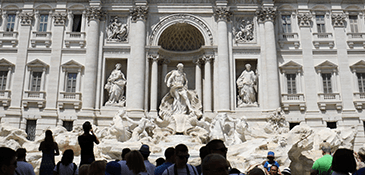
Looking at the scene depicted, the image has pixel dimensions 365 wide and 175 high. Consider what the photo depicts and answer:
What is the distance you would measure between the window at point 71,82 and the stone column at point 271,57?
603 inches

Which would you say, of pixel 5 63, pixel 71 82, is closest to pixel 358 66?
pixel 71 82

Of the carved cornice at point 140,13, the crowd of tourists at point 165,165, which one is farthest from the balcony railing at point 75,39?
the crowd of tourists at point 165,165

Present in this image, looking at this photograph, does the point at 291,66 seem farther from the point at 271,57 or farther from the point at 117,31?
the point at 117,31

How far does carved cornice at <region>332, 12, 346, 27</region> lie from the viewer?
2314cm

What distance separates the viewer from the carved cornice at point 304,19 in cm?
2312

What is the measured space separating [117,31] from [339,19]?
1832 cm

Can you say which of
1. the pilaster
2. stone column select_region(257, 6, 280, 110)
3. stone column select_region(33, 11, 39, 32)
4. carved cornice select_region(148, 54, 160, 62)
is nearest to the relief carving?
stone column select_region(257, 6, 280, 110)

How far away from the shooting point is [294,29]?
23.2 meters

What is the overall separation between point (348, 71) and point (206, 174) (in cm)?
2330

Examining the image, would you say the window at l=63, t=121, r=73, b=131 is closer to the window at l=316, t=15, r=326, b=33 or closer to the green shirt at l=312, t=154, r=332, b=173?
the green shirt at l=312, t=154, r=332, b=173

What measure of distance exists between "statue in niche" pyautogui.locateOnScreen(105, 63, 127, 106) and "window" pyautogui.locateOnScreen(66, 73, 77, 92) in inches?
111

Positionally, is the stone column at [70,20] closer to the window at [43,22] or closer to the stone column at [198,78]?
the window at [43,22]

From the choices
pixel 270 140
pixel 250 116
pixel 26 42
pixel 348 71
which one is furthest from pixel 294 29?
pixel 26 42

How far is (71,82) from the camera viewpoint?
888 inches
